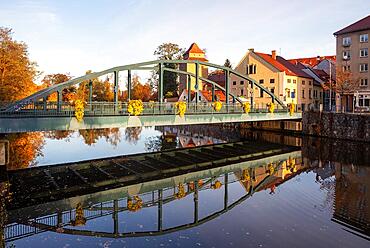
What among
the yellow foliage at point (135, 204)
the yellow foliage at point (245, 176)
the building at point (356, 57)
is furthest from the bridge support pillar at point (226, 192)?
the building at point (356, 57)

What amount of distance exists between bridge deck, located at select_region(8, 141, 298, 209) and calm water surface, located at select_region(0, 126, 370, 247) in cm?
128

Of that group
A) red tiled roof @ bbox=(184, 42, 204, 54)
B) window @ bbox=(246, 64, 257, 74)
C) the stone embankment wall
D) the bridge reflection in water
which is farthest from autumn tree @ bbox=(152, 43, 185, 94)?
the bridge reflection in water

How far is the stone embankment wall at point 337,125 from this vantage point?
1313 inches

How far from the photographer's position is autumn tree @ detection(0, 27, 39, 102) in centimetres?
3173

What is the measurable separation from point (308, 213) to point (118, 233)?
7.50 meters

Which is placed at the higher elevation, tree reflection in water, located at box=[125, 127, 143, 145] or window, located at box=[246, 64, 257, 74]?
window, located at box=[246, 64, 257, 74]

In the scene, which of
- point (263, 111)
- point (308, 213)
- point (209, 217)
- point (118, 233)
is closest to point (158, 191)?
point (209, 217)

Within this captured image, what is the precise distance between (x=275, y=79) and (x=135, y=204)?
41715 millimetres

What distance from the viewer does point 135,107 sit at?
22.4m

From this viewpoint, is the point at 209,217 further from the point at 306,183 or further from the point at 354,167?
the point at 354,167

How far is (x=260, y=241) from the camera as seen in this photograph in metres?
10.1

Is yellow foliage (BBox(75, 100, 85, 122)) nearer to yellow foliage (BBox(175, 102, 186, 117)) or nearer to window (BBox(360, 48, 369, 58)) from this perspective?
yellow foliage (BBox(175, 102, 186, 117))

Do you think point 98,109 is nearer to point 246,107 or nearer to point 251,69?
point 246,107

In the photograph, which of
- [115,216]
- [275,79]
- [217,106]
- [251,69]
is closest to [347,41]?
[275,79]
